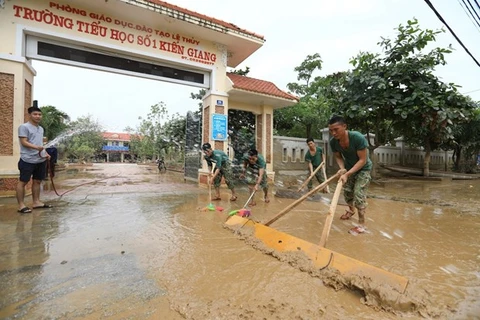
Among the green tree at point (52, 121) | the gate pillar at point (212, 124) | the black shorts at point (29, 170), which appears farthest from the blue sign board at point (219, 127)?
the green tree at point (52, 121)

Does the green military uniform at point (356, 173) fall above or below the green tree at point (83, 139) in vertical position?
below

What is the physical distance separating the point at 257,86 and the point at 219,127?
208 cm

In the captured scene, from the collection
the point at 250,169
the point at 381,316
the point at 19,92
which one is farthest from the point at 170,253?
the point at 19,92

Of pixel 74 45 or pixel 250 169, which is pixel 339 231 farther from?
pixel 74 45

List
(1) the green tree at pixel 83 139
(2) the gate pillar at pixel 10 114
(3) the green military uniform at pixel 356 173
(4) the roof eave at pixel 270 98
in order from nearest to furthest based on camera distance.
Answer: (3) the green military uniform at pixel 356 173
(2) the gate pillar at pixel 10 114
(4) the roof eave at pixel 270 98
(1) the green tree at pixel 83 139

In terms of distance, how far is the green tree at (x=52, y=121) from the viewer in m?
18.7

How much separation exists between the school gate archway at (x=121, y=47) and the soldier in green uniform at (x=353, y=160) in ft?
15.3

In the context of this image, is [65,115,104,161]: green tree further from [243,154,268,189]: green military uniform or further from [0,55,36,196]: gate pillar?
[243,154,268,189]: green military uniform

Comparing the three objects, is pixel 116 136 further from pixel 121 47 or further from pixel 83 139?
pixel 121 47

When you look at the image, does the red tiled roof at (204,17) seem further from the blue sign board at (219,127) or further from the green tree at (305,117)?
the green tree at (305,117)

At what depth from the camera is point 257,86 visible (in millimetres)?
8500

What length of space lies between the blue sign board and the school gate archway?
31 millimetres

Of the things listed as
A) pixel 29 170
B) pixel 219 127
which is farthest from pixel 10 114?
pixel 219 127

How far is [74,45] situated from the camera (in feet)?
20.4
